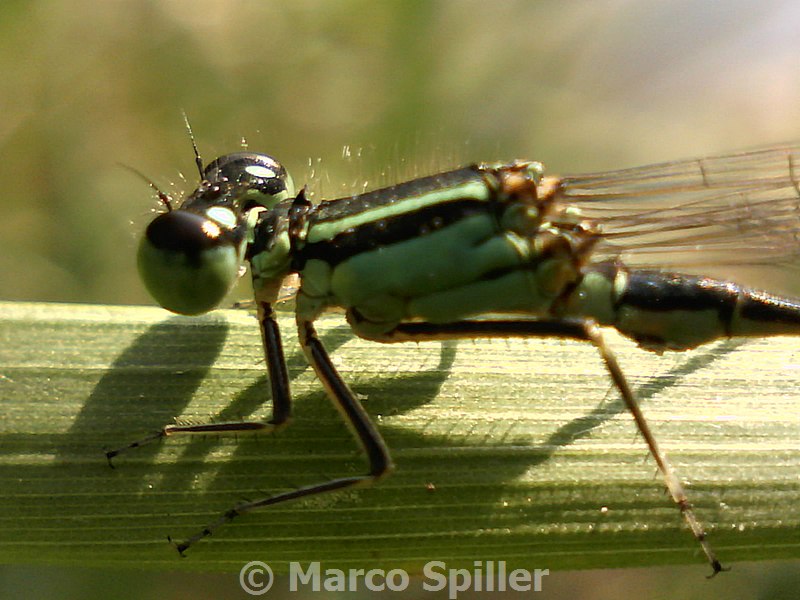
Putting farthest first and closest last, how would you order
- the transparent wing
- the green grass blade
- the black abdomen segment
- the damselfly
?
1. the black abdomen segment
2. the transparent wing
3. the damselfly
4. the green grass blade

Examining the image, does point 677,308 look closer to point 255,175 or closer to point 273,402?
point 273,402

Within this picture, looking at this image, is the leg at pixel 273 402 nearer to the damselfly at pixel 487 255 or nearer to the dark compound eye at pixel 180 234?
the damselfly at pixel 487 255

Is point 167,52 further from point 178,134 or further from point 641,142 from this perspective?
point 641,142

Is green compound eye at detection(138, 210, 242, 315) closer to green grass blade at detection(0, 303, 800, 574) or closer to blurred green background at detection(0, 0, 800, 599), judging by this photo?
green grass blade at detection(0, 303, 800, 574)

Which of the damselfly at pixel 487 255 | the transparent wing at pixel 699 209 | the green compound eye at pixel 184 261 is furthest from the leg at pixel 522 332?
the green compound eye at pixel 184 261

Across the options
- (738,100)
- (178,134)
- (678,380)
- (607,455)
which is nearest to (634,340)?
(678,380)

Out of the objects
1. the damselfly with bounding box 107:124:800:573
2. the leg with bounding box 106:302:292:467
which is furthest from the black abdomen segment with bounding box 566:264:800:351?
the leg with bounding box 106:302:292:467
